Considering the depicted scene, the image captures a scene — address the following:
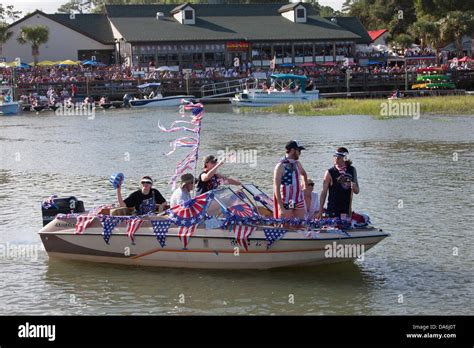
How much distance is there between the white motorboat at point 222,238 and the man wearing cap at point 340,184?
416 millimetres

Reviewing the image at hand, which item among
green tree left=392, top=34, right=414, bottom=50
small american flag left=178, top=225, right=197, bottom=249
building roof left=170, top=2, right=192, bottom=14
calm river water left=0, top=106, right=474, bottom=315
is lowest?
calm river water left=0, top=106, right=474, bottom=315

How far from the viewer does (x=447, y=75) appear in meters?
80.1

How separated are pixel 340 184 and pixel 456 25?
82.2 m

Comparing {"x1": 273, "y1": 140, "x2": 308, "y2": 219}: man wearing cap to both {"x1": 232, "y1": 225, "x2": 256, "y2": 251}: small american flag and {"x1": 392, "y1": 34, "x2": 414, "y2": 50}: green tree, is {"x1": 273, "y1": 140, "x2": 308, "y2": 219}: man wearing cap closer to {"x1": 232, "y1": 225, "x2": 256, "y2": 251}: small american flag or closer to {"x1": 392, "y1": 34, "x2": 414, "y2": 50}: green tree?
{"x1": 232, "y1": 225, "x2": 256, "y2": 251}: small american flag

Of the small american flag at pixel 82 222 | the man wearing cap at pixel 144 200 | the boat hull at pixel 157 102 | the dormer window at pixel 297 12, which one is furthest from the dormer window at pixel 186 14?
the small american flag at pixel 82 222

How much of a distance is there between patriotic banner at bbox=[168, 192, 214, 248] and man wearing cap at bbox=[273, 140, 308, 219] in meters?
1.27

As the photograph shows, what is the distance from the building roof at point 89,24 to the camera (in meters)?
90.0

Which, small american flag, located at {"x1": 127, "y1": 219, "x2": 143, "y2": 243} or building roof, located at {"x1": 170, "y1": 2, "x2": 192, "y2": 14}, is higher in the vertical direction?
building roof, located at {"x1": 170, "y1": 2, "x2": 192, "y2": 14}

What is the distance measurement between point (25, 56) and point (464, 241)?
77.9 metres

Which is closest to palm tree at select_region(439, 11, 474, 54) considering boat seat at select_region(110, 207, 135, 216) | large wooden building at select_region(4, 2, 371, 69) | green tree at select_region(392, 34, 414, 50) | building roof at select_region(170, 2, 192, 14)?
green tree at select_region(392, 34, 414, 50)

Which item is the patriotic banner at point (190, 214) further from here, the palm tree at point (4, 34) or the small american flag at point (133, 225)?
the palm tree at point (4, 34)

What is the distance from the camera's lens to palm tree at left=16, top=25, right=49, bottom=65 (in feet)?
279

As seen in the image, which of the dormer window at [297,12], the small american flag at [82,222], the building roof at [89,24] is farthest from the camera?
the dormer window at [297,12]

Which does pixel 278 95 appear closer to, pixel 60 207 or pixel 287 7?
pixel 287 7
